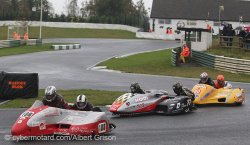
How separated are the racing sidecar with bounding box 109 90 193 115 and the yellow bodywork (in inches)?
51.3

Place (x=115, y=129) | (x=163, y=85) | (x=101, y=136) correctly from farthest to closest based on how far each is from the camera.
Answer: (x=163, y=85) → (x=115, y=129) → (x=101, y=136)

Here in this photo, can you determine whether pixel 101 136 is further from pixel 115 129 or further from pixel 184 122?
pixel 184 122

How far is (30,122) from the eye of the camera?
11.5 m

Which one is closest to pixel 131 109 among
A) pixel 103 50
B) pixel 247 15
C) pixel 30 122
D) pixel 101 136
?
pixel 101 136

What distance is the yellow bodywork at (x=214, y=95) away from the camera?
58.7 feet

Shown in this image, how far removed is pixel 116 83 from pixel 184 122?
1072cm

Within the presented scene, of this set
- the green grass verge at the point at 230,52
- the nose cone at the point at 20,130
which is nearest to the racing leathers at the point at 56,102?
the nose cone at the point at 20,130

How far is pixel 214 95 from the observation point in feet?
59.8

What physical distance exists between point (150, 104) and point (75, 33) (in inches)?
2280

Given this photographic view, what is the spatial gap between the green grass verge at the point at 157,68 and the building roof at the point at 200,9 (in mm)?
39968

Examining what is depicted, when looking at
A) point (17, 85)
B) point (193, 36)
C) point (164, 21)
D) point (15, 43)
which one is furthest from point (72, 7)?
point (17, 85)

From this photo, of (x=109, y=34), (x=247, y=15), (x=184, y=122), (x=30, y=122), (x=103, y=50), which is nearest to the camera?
(x=30, y=122)

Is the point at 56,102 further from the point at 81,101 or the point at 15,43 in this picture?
the point at 15,43

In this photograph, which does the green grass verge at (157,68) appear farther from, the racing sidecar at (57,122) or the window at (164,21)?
the window at (164,21)
